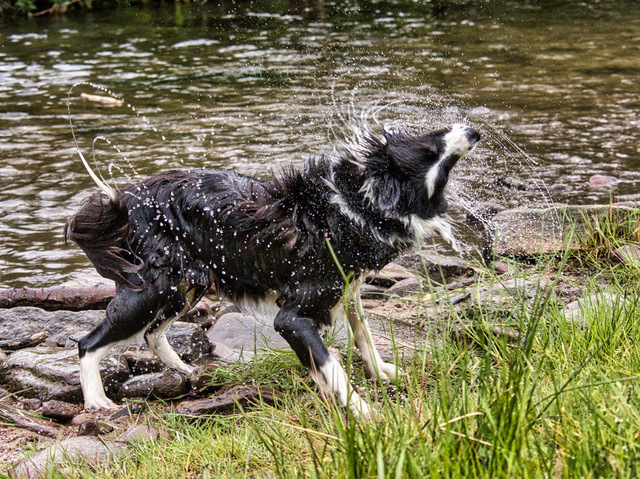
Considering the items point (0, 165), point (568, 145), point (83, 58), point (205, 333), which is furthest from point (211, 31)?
point (205, 333)

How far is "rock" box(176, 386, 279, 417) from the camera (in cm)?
342

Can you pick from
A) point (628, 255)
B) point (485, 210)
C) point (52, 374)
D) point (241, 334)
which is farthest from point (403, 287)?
point (52, 374)

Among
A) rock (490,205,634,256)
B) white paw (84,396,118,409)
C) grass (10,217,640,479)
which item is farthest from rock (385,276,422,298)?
white paw (84,396,118,409)

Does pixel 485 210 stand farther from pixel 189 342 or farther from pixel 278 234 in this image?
pixel 278 234

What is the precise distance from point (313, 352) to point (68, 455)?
109 centimetres

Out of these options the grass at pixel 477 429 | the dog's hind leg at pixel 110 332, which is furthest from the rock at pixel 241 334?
the grass at pixel 477 429

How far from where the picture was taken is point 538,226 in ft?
17.9

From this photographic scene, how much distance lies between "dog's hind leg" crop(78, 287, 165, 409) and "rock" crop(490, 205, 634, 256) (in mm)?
2487

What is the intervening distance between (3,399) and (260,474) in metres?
1.72

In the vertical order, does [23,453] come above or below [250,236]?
below

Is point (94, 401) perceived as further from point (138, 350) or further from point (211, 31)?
point (211, 31)

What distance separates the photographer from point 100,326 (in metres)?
3.64

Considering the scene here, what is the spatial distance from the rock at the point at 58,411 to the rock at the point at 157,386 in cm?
28

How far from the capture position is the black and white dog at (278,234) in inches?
126
